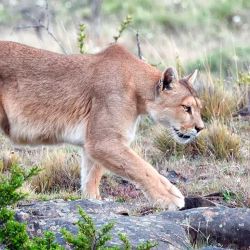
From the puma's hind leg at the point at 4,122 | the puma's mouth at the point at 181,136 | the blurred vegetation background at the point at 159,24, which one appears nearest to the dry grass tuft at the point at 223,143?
the puma's mouth at the point at 181,136

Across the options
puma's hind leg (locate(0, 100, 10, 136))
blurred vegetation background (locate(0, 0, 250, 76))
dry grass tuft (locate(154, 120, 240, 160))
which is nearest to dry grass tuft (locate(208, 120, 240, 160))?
dry grass tuft (locate(154, 120, 240, 160))

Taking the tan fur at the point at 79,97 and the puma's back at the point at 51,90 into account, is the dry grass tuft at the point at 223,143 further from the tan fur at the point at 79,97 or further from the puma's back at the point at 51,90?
the puma's back at the point at 51,90

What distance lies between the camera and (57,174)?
961 cm

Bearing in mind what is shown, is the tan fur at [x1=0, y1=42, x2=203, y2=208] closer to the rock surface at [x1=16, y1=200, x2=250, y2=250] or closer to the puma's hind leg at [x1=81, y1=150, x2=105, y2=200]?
the puma's hind leg at [x1=81, y1=150, x2=105, y2=200]

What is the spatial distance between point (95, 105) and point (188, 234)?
2186 millimetres

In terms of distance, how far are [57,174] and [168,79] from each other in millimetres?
1616

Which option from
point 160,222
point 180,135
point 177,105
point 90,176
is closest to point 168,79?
point 177,105

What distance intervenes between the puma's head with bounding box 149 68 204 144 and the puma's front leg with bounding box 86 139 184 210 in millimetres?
644

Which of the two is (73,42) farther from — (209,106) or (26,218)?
(26,218)

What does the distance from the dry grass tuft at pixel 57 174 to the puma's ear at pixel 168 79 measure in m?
1.48

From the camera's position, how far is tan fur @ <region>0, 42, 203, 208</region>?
8.72 meters

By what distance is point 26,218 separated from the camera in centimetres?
673

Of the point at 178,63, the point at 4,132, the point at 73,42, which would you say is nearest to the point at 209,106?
the point at 178,63

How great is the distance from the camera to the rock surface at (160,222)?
661 centimetres
